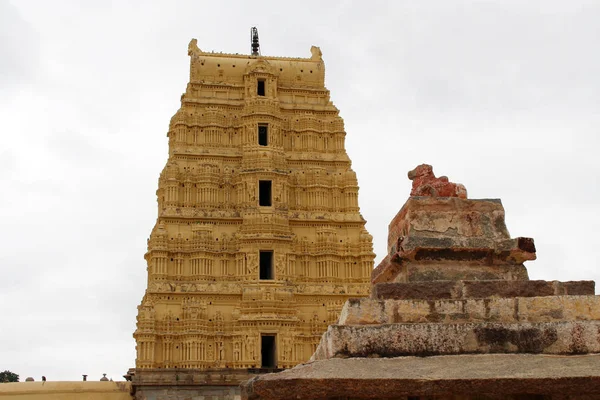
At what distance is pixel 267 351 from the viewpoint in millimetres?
30516

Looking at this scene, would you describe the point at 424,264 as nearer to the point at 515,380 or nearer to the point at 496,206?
the point at 496,206

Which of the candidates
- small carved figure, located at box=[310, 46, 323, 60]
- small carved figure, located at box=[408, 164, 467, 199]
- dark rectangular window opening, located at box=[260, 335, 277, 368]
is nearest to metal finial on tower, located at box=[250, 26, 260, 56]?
small carved figure, located at box=[310, 46, 323, 60]

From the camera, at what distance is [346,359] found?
5.58 metres

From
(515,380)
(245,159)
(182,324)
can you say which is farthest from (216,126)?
(515,380)

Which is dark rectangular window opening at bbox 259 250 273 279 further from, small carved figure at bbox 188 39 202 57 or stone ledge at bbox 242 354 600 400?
stone ledge at bbox 242 354 600 400

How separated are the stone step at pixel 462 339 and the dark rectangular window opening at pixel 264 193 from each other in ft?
85.2

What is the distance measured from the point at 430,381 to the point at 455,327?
3.15ft

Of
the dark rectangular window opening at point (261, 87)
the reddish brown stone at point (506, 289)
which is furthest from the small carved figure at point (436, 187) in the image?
the dark rectangular window opening at point (261, 87)

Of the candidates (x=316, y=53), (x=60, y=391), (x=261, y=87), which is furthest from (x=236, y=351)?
(x=316, y=53)

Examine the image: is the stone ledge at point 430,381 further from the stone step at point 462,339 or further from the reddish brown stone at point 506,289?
the reddish brown stone at point 506,289

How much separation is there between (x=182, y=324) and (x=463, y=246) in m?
22.5

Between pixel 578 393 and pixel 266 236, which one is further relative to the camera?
pixel 266 236

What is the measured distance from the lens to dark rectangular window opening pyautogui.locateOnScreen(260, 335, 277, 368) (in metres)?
29.2

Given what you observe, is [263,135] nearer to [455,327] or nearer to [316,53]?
[316,53]
